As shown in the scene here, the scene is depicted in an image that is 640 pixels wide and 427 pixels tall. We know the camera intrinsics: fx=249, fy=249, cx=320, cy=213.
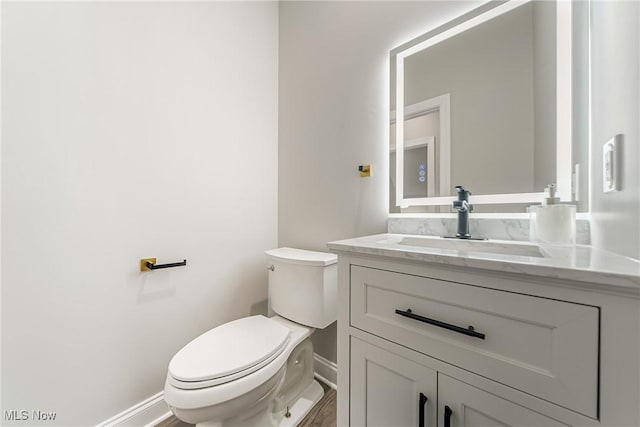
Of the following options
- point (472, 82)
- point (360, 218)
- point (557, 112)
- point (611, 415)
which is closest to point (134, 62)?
point (360, 218)

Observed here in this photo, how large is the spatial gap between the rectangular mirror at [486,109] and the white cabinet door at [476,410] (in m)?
0.65

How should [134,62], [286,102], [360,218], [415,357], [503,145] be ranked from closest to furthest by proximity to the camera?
[415,357] < [503,145] < [134,62] < [360,218] < [286,102]

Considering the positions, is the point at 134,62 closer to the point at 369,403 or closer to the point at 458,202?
the point at 458,202

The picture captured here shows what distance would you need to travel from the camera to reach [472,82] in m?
1.00

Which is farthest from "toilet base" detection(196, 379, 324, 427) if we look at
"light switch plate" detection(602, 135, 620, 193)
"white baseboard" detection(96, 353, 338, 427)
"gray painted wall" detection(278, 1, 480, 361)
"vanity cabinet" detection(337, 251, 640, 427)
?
"light switch plate" detection(602, 135, 620, 193)

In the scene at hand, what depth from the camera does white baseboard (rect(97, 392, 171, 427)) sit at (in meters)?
1.08

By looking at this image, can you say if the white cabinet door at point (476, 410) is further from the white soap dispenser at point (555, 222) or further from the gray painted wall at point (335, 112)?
the gray painted wall at point (335, 112)

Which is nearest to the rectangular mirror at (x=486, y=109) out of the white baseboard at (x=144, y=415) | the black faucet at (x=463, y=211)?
the black faucet at (x=463, y=211)

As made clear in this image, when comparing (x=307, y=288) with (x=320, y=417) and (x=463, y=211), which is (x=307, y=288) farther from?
(x=463, y=211)

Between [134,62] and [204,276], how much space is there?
3.58ft

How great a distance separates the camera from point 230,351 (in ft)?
3.26

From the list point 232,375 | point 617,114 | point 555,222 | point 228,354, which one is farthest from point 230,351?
point 617,114

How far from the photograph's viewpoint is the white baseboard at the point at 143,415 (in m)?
1.08

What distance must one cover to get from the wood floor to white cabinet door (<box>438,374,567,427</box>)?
829mm
